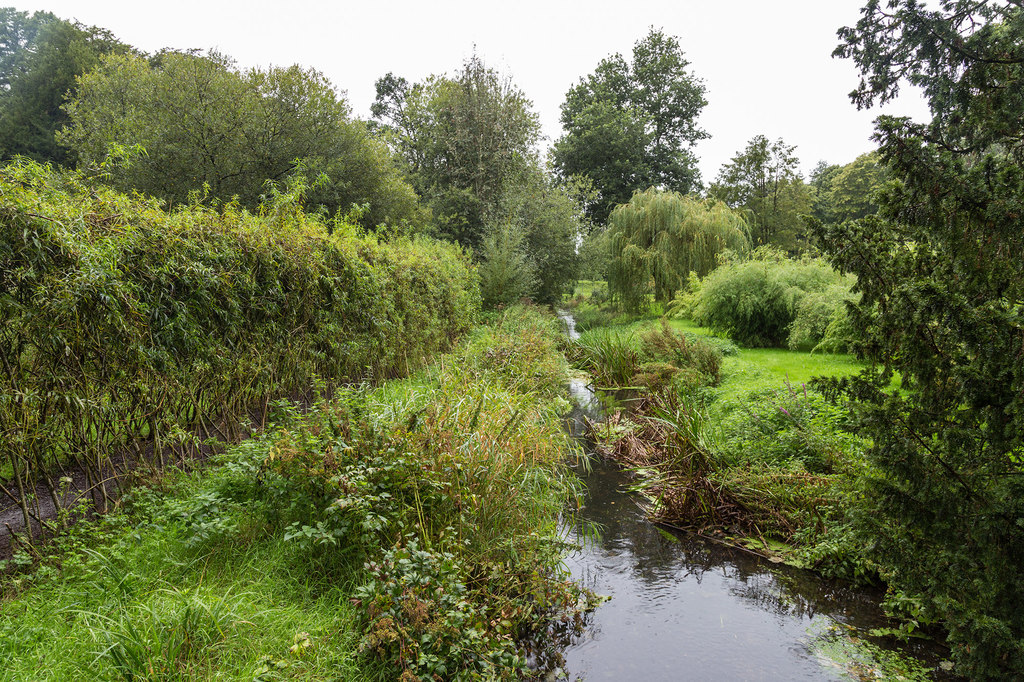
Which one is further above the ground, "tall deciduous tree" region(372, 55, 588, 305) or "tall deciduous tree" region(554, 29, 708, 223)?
"tall deciduous tree" region(554, 29, 708, 223)

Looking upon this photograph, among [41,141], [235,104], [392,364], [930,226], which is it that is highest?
[41,141]

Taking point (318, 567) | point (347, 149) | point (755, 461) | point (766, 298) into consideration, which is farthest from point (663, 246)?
point (318, 567)

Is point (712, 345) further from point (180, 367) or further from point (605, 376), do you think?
point (180, 367)

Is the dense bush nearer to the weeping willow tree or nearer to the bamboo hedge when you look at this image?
the weeping willow tree

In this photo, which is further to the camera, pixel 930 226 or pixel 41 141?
pixel 41 141

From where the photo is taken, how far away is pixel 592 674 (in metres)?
3.68

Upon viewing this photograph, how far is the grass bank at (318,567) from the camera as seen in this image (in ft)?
8.50

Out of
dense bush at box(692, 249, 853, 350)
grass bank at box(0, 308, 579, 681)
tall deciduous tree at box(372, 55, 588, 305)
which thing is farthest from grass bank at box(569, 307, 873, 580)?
tall deciduous tree at box(372, 55, 588, 305)

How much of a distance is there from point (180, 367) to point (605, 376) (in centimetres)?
896

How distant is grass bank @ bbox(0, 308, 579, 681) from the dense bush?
8.87 m

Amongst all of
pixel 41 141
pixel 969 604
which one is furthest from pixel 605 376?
pixel 41 141

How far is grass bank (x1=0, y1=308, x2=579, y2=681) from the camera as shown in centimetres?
259

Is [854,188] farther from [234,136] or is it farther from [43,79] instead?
[43,79]

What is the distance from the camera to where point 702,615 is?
4.38m
